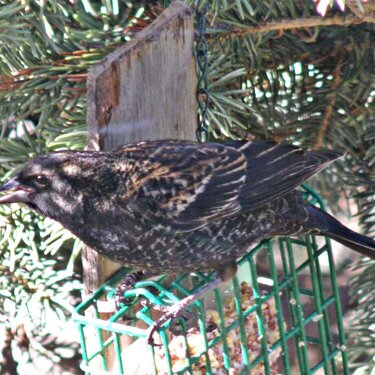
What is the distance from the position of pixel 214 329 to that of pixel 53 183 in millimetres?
553

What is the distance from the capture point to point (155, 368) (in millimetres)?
2607

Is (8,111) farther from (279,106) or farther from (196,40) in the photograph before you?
(279,106)

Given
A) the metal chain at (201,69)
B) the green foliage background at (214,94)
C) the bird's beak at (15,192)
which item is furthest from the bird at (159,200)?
the green foliage background at (214,94)

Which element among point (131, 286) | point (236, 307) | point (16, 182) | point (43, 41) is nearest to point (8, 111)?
point (43, 41)

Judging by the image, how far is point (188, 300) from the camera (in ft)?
8.84

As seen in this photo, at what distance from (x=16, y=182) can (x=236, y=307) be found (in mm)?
616

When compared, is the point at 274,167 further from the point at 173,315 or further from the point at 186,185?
the point at 173,315

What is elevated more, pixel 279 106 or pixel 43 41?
pixel 43 41

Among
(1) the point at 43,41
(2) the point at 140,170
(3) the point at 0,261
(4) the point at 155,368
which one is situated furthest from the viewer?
(3) the point at 0,261

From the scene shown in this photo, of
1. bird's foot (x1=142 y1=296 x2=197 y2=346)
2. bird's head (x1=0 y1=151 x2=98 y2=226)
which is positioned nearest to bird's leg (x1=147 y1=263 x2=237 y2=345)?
bird's foot (x1=142 y1=296 x2=197 y2=346)

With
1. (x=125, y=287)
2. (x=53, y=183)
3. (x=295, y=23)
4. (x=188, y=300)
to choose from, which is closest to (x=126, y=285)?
(x=125, y=287)

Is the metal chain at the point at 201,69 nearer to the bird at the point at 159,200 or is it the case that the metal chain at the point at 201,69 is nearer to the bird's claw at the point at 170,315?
the bird at the point at 159,200

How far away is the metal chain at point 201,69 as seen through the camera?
285 centimetres

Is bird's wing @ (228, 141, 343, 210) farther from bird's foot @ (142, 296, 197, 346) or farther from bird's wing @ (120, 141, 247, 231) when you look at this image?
bird's foot @ (142, 296, 197, 346)
